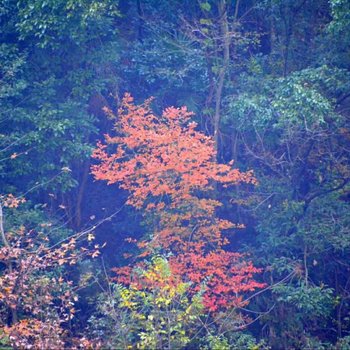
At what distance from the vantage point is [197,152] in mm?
10281

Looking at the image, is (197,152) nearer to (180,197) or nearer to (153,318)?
(180,197)

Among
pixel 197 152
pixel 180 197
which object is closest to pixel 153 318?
pixel 180 197

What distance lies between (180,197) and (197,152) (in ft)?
3.75

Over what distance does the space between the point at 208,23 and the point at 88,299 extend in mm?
6396

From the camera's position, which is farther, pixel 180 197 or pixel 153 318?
pixel 180 197

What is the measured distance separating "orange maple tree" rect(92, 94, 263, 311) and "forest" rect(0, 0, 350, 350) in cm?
5

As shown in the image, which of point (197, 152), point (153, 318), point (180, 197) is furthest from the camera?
point (180, 197)

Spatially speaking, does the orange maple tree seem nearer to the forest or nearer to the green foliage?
the forest

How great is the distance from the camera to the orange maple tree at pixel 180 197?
34.0ft

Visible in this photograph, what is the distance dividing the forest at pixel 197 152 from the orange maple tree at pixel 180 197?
0.05 m

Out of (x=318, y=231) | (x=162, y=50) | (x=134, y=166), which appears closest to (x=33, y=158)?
(x=134, y=166)

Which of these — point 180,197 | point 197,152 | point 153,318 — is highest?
point 197,152

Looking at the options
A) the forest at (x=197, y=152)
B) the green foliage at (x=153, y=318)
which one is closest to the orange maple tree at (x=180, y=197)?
the forest at (x=197, y=152)

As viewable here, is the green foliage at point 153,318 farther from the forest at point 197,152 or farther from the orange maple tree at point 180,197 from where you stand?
the orange maple tree at point 180,197
